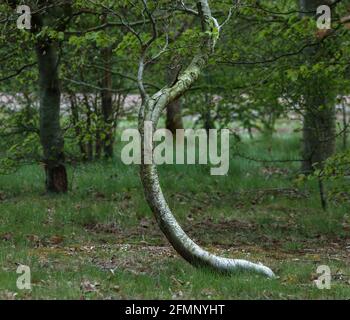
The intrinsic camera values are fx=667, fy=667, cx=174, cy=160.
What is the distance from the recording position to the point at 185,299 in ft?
21.8

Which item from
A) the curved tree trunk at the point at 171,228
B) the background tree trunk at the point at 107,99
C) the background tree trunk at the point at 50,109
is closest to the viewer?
the curved tree trunk at the point at 171,228

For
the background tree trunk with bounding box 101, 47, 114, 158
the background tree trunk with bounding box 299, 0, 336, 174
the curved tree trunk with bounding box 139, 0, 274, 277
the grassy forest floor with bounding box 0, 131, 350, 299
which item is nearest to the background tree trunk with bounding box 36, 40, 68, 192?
the grassy forest floor with bounding box 0, 131, 350, 299

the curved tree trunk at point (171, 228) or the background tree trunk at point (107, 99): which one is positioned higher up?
the background tree trunk at point (107, 99)

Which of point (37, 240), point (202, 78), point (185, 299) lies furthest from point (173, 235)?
point (202, 78)

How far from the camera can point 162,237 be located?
10.8 metres

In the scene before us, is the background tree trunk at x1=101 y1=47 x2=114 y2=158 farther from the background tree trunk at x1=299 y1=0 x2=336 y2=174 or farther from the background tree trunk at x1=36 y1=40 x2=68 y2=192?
the background tree trunk at x1=299 y1=0 x2=336 y2=174

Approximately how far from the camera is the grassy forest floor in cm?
711

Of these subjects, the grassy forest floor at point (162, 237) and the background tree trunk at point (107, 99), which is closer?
the grassy forest floor at point (162, 237)

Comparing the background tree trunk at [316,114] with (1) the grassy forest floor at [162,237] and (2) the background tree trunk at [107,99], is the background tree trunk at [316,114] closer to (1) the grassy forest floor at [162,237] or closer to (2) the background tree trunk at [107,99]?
(1) the grassy forest floor at [162,237]

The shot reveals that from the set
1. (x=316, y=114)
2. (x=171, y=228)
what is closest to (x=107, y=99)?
(x=316, y=114)

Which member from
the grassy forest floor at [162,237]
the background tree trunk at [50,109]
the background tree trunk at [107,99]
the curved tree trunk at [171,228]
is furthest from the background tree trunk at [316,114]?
the background tree trunk at [50,109]

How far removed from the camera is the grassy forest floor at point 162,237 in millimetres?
7113

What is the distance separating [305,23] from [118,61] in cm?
510

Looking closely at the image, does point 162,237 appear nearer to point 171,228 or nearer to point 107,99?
point 171,228
